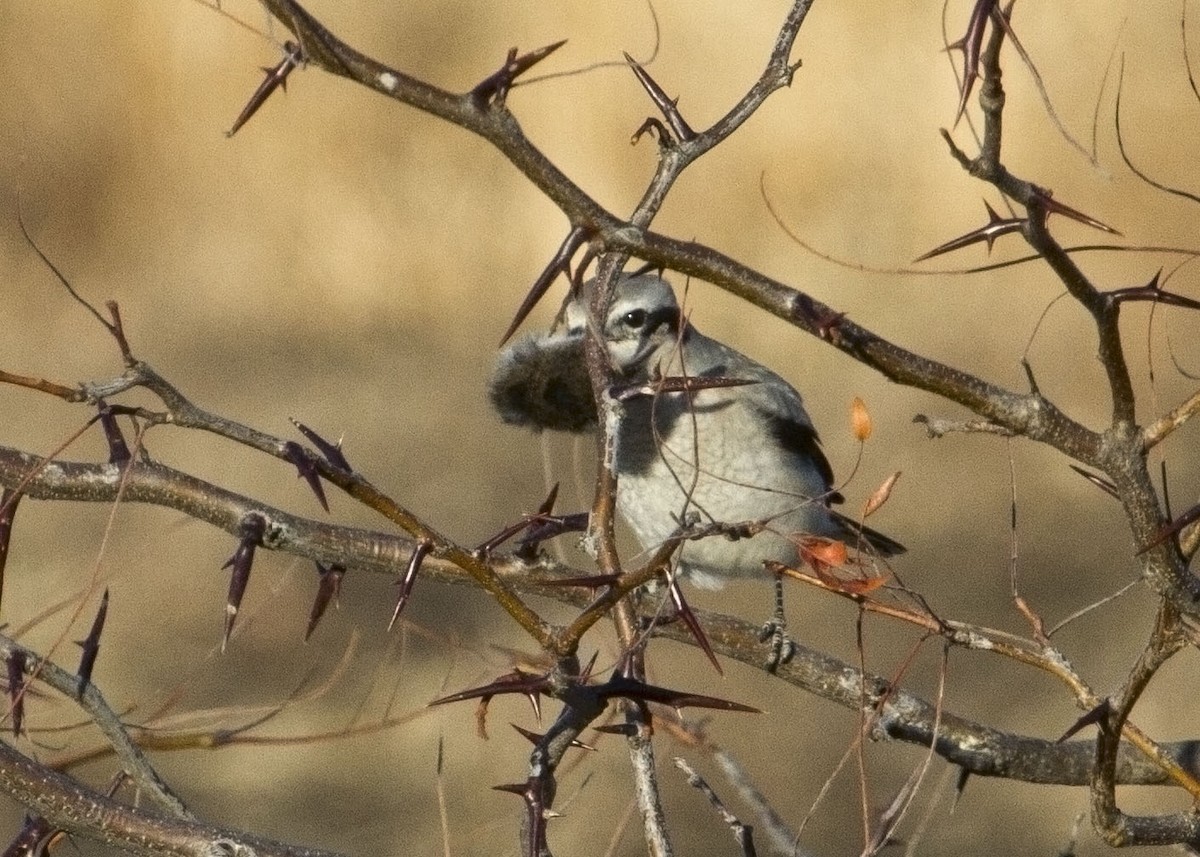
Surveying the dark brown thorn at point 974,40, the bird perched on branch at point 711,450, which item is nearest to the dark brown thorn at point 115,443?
the dark brown thorn at point 974,40

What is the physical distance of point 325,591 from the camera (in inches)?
47.6

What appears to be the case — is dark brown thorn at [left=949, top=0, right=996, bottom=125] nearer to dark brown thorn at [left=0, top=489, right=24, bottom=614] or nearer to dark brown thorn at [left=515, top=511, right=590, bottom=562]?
dark brown thorn at [left=515, top=511, right=590, bottom=562]

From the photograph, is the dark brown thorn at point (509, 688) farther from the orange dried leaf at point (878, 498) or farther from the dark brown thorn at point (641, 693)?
the orange dried leaf at point (878, 498)

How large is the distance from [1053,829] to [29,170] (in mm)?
2872

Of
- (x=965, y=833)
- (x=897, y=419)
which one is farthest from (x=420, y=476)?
(x=965, y=833)

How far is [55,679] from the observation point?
111 centimetres

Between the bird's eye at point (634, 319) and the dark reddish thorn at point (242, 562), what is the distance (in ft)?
3.80

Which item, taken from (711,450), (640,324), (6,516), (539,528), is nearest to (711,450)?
(711,450)

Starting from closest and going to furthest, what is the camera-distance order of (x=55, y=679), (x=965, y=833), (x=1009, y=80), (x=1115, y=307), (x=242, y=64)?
(x=1115, y=307) → (x=55, y=679) → (x=965, y=833) → (x=1009, y=80) → (x=242, y=64)

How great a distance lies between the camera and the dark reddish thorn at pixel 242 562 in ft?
3.34

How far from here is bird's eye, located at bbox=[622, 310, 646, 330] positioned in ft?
7.68

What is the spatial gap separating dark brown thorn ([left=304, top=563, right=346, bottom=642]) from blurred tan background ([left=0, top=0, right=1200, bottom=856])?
201cm

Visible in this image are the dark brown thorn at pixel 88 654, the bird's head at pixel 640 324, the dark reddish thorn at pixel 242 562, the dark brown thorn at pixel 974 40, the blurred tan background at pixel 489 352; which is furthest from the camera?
the blurred tan background at pixel 489 352

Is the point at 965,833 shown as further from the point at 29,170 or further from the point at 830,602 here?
the point at 29,170
